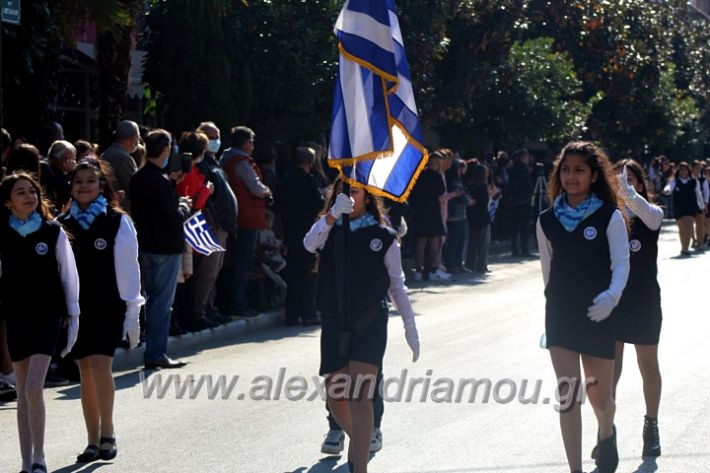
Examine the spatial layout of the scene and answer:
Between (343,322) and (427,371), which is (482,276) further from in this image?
(343,322)

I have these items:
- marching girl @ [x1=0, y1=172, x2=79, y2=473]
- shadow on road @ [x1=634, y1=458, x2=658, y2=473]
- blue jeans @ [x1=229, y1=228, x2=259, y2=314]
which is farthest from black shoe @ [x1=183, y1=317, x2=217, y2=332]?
shadow on road @ [x1=634, y1=458, x2=658, y2=473]

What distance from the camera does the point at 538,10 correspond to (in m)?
31.1

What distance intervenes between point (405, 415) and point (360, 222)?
2.32 meters

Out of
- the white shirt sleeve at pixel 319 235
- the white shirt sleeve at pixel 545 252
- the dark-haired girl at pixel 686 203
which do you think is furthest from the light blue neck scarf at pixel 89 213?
the dark-haired girl at pixel 686 203

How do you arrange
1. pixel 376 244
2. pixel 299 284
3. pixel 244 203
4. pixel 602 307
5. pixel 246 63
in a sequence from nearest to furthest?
pixel 602 307 < pixel 376 244 < pixel 244 203 < pixel 299 284 < pixel 246 63

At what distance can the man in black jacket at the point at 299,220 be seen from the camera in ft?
44.8

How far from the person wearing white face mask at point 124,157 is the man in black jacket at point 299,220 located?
213cm

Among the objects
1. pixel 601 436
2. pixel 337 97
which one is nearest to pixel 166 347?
pixel 337 97

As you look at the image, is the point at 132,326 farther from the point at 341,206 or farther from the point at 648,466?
the point at 648,466

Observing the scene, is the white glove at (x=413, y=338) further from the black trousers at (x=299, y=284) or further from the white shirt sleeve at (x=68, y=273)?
the black trousers at (x=299, y=284)

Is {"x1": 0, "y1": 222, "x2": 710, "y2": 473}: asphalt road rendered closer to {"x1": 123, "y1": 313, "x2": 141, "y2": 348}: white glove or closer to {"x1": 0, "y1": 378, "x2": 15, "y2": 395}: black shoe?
{"x1": 0, "y1": 378, "x2": 15, "y2": 395}: black shoe

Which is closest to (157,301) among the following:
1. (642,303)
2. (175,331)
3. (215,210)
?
(175,331)

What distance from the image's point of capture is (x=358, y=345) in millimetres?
6922

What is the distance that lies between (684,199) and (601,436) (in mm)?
18798
